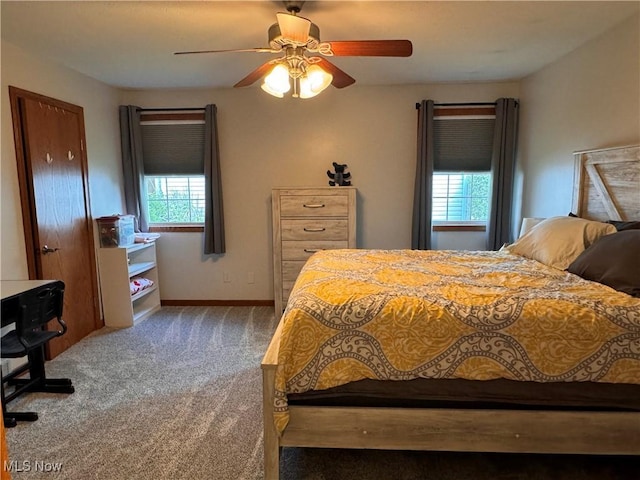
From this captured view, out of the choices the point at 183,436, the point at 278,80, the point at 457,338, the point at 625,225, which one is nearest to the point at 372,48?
the point at 278,80

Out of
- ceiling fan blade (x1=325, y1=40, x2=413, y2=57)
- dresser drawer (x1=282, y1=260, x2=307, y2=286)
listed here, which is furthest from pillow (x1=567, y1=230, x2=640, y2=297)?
dresser drawer (x1=282, y1=260, x2=307, y2=286)

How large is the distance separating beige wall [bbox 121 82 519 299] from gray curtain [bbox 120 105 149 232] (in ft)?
0.73

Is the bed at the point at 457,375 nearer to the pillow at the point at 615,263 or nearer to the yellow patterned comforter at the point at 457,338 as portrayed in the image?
the yellow patterned comforter at the point at 457,338

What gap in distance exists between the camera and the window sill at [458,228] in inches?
171

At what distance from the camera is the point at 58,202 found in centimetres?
325

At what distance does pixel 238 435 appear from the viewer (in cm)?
217

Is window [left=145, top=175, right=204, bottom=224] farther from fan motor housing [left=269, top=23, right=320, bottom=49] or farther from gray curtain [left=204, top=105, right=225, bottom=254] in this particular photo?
fan motor housing [left=269, top=23, right=320, bottom=49]

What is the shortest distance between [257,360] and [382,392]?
164 centimetres

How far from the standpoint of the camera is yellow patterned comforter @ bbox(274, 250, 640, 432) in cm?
160

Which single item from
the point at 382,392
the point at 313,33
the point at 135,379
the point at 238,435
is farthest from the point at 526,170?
the point at 135,379

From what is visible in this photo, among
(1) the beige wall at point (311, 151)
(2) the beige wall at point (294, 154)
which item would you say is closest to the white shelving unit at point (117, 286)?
(2) the beige wall at point (294, 154)

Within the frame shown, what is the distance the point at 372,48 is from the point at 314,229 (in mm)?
2101

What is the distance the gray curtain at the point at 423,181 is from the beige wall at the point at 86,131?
10.7 feet

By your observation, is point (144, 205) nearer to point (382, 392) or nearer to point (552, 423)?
point (382, 392)
